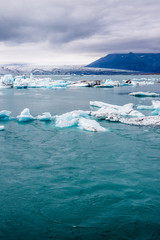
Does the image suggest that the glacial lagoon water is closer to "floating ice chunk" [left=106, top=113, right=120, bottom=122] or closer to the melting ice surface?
"floating ice chunk" [left=106, top=113, right=120, bottom=122]

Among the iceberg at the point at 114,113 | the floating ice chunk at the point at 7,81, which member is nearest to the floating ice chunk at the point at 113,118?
the iceberg at the point at 114,113

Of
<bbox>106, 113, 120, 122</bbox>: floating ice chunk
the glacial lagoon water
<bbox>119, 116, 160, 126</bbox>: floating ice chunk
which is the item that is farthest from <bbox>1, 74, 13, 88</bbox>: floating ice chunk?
the glacial lagoon water

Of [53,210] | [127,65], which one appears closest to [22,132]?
[53,210]

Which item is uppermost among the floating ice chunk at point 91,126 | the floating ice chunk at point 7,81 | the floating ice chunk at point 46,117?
the floating ice chunk at point 7,81

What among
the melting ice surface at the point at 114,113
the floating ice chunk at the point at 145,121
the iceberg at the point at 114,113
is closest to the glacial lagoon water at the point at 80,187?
the floating ice chunk at the point at 145,121

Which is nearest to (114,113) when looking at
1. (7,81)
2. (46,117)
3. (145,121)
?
(145,121)

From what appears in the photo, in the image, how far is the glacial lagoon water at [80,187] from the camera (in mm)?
3074

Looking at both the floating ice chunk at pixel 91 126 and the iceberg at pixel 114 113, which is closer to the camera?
the floating ice chunk at pixel 91 126

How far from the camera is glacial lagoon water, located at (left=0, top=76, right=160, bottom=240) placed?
3074 millimetres

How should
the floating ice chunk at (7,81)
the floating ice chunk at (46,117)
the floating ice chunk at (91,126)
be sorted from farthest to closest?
the floating ice chunk at (7,81) < the floating ice chunk at (46,117) < the floating ice chunk at (91,126)

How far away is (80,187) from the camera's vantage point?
13.5 feet

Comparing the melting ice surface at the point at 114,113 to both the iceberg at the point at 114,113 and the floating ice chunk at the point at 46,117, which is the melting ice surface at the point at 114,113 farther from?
the floating ice chunk at the point at 46,117

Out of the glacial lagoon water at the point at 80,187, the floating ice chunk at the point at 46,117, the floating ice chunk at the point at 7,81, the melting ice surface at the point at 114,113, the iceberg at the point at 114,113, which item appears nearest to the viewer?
the glacial lagoon water at the point at 80,187

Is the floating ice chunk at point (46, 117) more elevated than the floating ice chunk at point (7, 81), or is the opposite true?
the floating ice chunk at point (7, 81)
